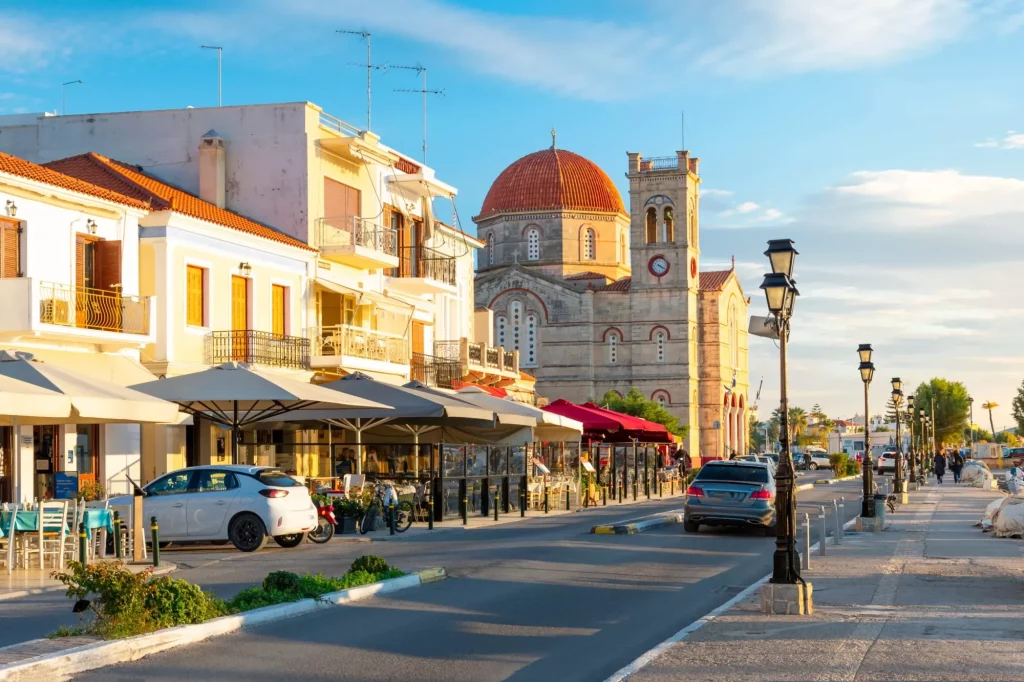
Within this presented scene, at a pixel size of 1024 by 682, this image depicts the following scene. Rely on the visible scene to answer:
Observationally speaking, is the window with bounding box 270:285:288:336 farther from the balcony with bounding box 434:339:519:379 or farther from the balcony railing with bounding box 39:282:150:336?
the balcony with bounding box 434:339:519:379

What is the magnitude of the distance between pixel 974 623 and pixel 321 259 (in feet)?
87.0

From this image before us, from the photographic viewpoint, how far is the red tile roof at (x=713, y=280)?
95.0 m

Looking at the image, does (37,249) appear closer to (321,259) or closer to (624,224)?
(321,259)

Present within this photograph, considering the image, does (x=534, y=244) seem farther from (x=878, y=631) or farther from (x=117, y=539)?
(x=878, y=631)

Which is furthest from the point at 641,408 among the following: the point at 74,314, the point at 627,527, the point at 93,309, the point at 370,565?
the point at 370,565

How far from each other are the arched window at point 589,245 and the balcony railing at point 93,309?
6769 cm

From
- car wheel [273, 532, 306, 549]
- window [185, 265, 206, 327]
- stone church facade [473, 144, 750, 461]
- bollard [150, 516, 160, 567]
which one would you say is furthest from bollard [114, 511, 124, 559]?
stone church facade [473, 144, 750, 461]

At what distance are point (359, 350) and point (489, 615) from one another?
930 inches

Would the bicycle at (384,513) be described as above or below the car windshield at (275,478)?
below

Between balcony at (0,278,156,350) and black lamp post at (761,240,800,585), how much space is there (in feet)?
49.3

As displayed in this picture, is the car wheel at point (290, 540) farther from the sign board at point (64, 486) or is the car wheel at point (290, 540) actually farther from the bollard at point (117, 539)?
the sign board at point (64, 486)

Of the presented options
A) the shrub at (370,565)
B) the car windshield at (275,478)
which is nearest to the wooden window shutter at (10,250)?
the car windshield at (275,478)

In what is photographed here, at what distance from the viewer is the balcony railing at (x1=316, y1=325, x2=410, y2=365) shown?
3609cm

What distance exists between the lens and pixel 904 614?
13898mm
